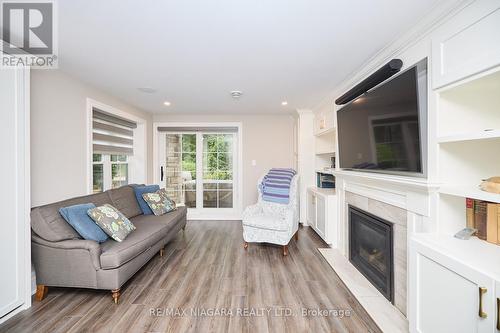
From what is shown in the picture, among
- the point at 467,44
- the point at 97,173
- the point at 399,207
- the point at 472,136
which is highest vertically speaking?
the point at 467,44

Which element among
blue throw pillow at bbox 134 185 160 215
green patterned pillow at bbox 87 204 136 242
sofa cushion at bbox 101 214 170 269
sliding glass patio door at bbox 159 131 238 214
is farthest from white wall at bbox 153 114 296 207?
green patterned pillow at bbox 87 204 136 242

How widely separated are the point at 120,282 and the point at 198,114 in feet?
10.8

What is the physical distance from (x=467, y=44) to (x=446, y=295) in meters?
1.40

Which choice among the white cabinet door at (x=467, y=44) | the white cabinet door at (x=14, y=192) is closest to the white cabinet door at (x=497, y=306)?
the white cabinet door at (x=467, y=44)

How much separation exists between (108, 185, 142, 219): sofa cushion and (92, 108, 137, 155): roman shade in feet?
2.06

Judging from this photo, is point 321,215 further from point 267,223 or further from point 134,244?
point 134,244

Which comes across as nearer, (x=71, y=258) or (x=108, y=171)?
(x=71, y=258)

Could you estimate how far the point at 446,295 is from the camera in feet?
3.67

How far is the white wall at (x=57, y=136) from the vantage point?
205cm

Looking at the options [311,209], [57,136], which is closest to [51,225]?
[57,136]

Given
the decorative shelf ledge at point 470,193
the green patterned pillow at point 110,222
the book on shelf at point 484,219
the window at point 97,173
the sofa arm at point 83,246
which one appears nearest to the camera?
the decorative shelf ledge at point 470,193

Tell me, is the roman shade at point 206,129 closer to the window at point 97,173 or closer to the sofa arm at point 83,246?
the window at point 97,173

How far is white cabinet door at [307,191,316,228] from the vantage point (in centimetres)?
352

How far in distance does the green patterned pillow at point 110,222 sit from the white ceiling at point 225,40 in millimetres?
1516
